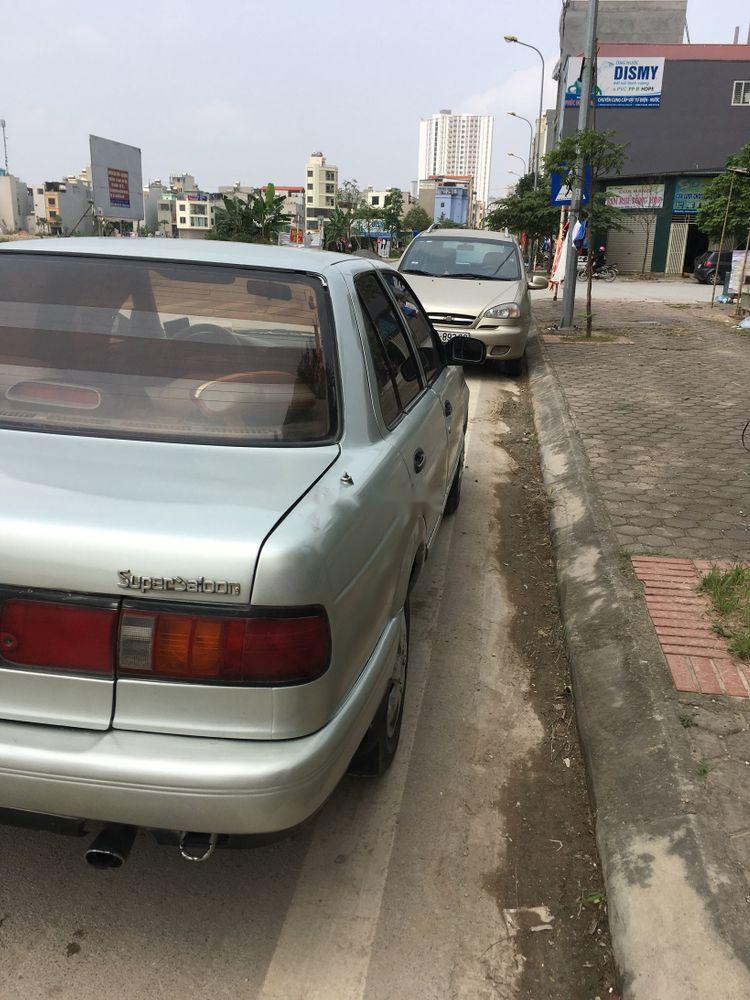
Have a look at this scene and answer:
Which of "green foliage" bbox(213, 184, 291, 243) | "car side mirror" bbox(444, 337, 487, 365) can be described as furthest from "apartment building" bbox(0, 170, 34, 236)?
"car side mirror" bbox(444, 337, 487, 365)

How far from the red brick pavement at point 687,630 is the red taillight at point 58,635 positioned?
226 centimetres

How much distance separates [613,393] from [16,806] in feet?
25.8

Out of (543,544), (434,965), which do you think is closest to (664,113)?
(543,544)

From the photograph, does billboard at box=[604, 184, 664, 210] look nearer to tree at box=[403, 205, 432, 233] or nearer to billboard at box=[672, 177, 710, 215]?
billboard at box=[672, 177, 710, 215]

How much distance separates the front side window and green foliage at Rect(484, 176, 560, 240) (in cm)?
2228

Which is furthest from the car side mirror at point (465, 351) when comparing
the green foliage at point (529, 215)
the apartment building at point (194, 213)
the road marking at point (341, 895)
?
the apartment building at point (194, 213)

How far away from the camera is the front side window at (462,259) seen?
1059 centimetres

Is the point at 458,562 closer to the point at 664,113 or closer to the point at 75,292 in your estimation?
the point at 75,292

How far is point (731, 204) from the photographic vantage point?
18.0 meters

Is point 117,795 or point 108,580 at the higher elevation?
point 108,580

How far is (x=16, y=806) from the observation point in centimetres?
180

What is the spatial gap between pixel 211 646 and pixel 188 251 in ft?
5.38

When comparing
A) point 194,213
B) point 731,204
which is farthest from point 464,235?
point 194,213

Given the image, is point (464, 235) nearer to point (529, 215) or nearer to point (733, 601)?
point (733, 601)
